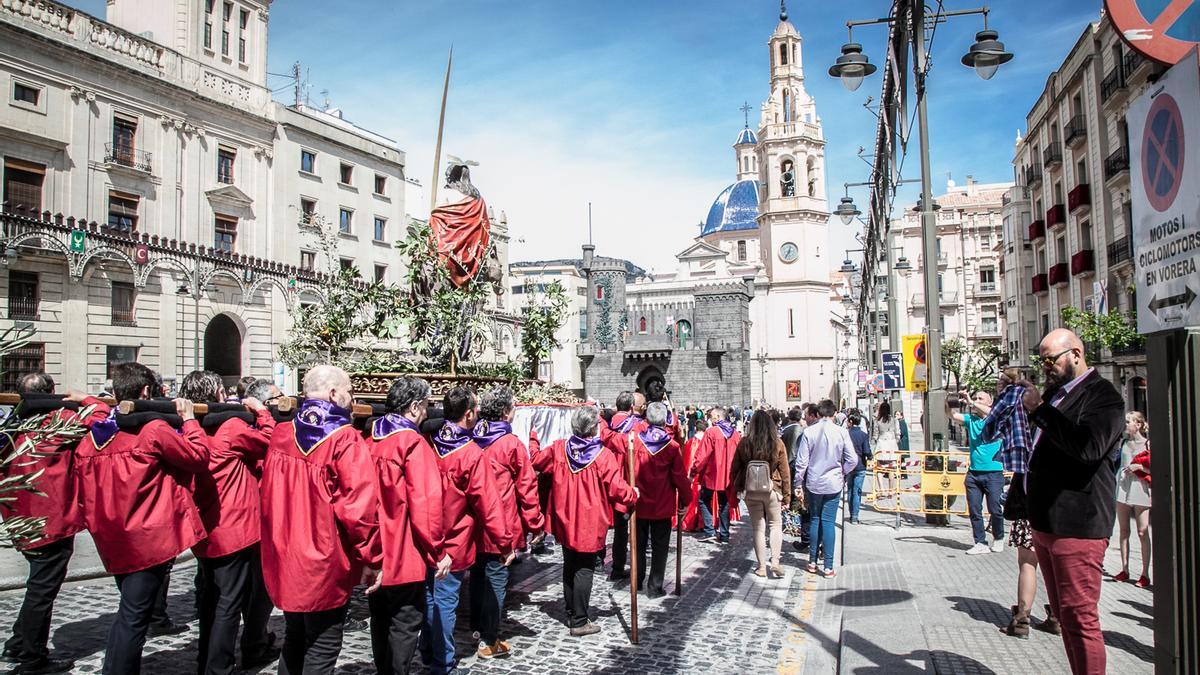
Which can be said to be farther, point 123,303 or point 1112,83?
point 1112,83

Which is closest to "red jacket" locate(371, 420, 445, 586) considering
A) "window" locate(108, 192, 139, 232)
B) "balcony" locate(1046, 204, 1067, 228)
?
"window" locate(108, 192, 139, 232)

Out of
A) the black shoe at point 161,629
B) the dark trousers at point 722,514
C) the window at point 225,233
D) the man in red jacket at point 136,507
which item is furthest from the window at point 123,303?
the man in red jacket at point 136,507

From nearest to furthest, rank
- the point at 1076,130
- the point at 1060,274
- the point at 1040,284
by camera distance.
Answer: the point at 1076,130, the point at 1060,274, the point at 1040,284

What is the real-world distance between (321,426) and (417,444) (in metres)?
0.62

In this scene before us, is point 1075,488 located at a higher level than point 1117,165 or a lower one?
lower

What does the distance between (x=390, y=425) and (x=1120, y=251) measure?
90.5 feet

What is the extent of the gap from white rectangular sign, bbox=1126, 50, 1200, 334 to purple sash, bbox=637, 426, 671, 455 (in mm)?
5139

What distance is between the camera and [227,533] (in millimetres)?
5016

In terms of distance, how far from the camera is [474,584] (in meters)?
6.23

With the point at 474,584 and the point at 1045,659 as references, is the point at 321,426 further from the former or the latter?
the point at 1045,659

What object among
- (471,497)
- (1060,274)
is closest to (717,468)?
(471,497)

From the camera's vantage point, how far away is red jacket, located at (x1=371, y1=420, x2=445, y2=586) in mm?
4551

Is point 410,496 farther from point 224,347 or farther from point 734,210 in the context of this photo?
point 734,210

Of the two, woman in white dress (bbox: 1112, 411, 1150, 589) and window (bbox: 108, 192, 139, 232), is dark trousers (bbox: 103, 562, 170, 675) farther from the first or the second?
window (bbox: 108, 192, 139, 232)
